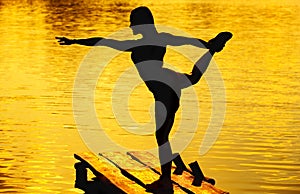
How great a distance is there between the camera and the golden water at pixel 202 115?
64.3 feet

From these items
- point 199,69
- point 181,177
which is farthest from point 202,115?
point 199,69

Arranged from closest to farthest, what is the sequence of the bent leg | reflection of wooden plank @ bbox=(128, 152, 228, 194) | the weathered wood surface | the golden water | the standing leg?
the standing leg, the bent leg, reflection of wooden plank @ bbox=(128, 152, 228, 194), the weathered wood surface, the golden water

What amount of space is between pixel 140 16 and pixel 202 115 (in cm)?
1264

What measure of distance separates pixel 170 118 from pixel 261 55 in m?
30.6

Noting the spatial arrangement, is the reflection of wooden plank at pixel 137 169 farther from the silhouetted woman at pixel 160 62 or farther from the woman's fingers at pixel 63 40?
the woman's fingers at pixel 63 40

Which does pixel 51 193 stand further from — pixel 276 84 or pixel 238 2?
pixel 238 2

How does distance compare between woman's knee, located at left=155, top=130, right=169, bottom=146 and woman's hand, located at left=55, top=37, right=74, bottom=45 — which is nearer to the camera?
woman's hand, located at left=55, top=37, right=74, bottom=45

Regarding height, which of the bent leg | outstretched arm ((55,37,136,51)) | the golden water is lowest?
the golden water

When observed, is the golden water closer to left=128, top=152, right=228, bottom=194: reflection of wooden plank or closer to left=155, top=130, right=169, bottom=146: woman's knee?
left=128, top=152, right=228, bottom=194: reflection of wooden plank

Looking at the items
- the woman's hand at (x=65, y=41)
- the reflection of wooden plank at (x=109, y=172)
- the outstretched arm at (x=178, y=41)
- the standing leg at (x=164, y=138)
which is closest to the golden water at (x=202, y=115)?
the reflection of wooden plank at (x=109, y=172)

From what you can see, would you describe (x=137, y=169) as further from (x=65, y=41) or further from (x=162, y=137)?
(x=65, y=41)

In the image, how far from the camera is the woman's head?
14156mm

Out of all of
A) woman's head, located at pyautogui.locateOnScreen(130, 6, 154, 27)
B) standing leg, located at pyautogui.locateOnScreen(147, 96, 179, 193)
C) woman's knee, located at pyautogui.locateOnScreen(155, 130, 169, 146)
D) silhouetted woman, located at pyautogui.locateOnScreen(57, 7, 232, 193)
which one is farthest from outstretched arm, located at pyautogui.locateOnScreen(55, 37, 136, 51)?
woman's knee, located at pyautogui.locateOnScreen(155, 130, 169, 146)

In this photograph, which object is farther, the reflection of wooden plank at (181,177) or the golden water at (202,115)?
the golden water at (202,115)
